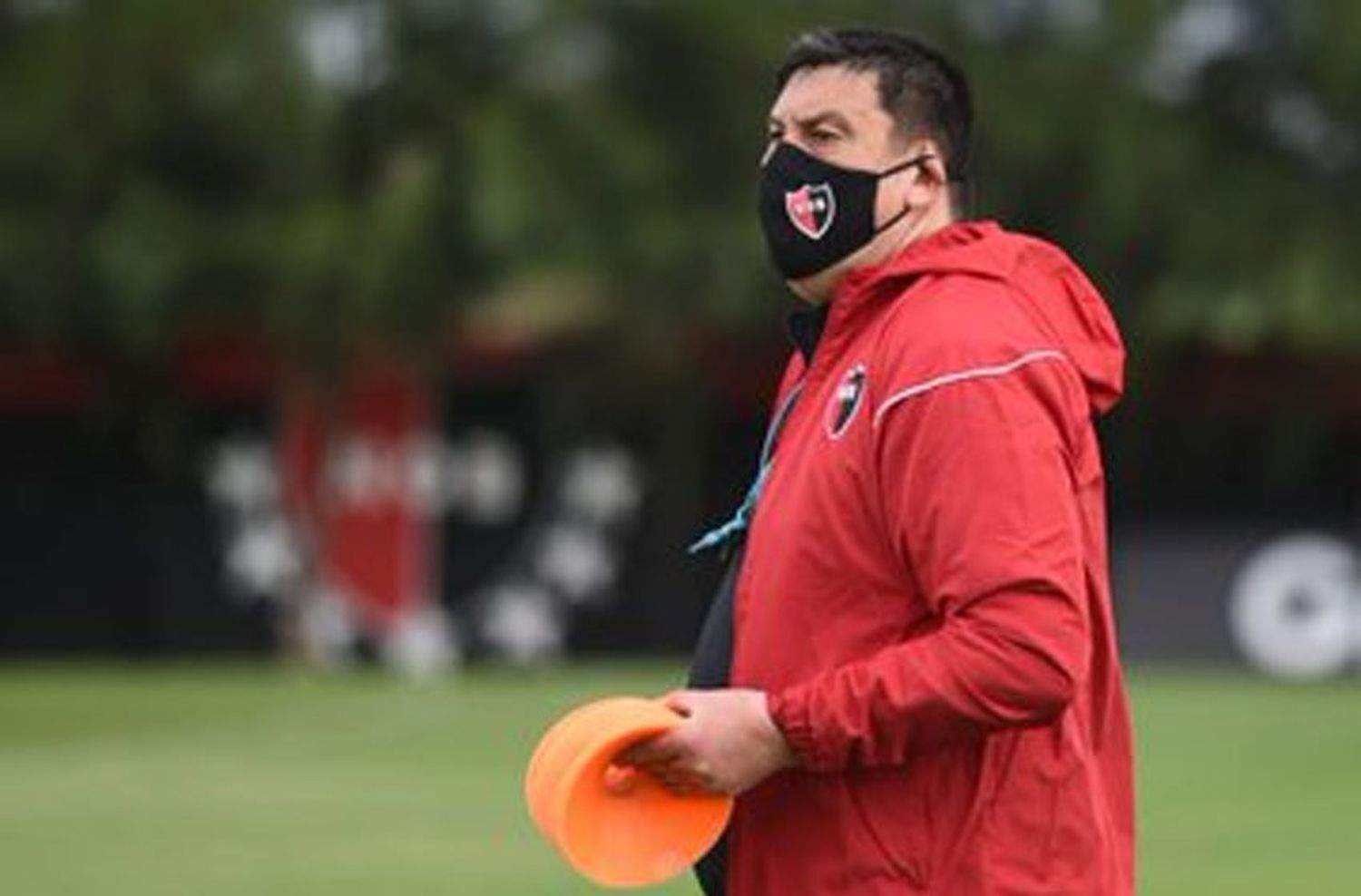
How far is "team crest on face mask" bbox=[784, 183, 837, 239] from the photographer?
4570 mm

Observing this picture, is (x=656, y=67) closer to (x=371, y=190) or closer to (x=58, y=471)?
(x=371, y=190)

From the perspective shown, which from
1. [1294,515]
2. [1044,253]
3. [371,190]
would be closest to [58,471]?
[371,190]

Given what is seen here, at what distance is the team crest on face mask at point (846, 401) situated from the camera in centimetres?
439

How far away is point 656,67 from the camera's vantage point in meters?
35.0

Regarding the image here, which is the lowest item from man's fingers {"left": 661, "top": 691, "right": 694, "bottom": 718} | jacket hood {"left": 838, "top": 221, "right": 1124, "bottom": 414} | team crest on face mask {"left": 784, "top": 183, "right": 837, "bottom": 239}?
man's fingers {"left": 661, "top": 691, "right": 694, "bottom": 718}

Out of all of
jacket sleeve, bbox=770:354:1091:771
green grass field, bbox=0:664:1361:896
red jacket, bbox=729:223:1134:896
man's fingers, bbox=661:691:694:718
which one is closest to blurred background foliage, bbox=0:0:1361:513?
green grass field, bbox=0:664:1361:896

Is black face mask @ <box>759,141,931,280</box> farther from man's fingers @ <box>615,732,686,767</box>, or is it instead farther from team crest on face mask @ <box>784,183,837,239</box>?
man's fingers @ <box>615,732,686,767</box>

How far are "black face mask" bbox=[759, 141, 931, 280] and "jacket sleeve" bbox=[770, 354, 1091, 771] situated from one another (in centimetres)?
37

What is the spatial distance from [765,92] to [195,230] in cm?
613

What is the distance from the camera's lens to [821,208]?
4.57 meters

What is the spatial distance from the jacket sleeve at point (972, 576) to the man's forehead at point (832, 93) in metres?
0.49

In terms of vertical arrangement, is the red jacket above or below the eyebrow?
below

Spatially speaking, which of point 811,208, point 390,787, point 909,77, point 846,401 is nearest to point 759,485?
point 846,401

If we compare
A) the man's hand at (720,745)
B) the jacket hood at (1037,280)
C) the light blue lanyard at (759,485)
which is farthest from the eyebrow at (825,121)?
the man's hand at (720,745)
